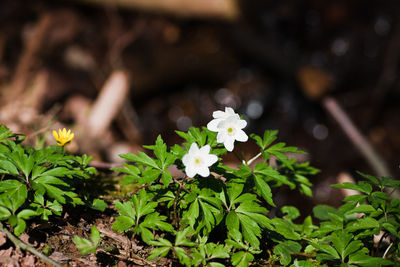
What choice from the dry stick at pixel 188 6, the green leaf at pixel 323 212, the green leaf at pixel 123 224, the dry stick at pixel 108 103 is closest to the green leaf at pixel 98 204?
the green leaf at pixel 123 224

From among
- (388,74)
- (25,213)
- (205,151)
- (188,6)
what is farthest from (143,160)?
(388,74)

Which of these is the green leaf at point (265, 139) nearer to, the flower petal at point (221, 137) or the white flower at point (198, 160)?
the flower petal at point (221, 137)

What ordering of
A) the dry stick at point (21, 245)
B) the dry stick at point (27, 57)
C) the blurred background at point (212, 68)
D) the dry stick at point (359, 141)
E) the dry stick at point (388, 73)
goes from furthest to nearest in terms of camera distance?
the dry stick at point (388, 73), the blurred background at point (212, 68), the dry stick at point (27, 57), the dry stick at point (359, 141), the dry stick at point (21, 245)

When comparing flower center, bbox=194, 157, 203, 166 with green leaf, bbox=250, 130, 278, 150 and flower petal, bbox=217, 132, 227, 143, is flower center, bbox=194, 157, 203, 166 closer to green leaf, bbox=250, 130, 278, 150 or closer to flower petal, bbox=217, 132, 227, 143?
flower petal, bbox=217, 132, 227, 143

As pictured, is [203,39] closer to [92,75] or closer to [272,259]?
[92,75]

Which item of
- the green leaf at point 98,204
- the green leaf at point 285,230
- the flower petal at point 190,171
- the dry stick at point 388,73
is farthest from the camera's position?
the dry stick at point 388,73

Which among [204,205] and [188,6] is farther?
[188,6]

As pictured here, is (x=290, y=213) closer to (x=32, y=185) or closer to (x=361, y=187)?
(x=361, y=187)
